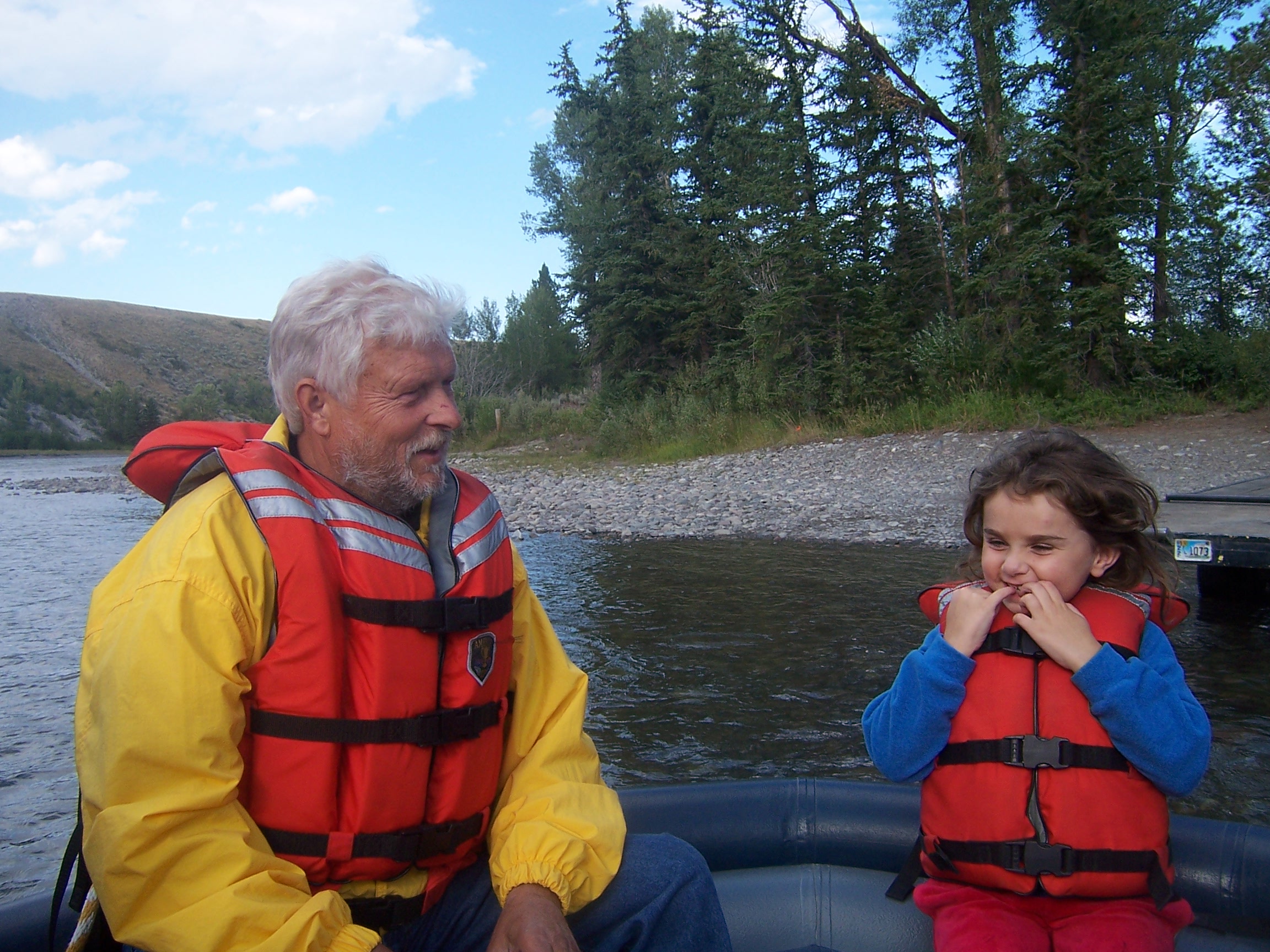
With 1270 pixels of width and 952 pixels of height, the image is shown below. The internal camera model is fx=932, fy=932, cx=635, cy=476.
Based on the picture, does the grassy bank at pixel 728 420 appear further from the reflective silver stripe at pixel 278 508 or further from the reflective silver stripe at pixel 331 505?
the reflective silver stripe at pixel 278 508

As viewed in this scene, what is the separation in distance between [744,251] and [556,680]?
828 inches

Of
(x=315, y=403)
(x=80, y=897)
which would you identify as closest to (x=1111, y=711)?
(x=315, y=403)

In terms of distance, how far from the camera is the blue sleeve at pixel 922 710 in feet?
5.64

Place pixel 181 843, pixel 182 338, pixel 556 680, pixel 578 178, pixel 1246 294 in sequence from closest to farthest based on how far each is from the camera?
1. pixel 181 843
2. pixel 556 680
3. pixel 1246 294
4. pixel 578 178
5. pixel 182 338

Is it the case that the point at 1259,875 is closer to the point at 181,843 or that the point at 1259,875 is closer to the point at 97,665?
the point at 181,843

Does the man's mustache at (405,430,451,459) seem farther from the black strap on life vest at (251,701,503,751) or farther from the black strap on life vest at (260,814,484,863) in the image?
the black strap on life vest at (260,814,484,863)

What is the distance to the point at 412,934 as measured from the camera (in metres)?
1.57

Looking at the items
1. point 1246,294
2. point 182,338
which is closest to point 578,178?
point 1246,294

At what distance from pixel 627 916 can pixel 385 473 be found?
88 centimetres

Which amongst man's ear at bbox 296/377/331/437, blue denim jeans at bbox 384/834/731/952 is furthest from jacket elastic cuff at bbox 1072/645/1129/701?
man's ear at bbox 296/377/331/437

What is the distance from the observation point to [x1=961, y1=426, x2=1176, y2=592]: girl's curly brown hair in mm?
1812

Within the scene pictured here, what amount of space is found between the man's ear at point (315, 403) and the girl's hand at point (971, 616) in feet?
4.02

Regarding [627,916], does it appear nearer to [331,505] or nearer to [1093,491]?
[331,505]

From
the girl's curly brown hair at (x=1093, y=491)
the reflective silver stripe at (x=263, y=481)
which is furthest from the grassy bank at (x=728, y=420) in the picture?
the reflective silver stripe at (x=263, y=481)
